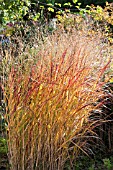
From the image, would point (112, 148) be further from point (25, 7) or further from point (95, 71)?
point (25, 7)

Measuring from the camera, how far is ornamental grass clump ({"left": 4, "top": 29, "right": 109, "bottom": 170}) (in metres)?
3.33

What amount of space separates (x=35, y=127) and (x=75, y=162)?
2.44 ft

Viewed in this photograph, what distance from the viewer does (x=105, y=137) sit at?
168 inches

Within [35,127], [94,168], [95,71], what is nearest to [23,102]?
[35,127]

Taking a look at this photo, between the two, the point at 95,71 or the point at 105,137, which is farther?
the point at 105,137

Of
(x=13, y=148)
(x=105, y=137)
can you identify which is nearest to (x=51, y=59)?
(x=13, y=148)

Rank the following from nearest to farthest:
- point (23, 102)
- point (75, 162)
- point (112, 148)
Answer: point (23, 102) < point (75, 162) < point (112, 148)

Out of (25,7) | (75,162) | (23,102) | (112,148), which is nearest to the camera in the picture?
(23,102)

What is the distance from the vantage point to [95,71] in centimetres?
390

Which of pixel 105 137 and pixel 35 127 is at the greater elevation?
pixel 35 127

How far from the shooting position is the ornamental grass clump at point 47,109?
3328mm

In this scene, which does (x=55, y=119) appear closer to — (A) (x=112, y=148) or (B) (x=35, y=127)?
(B) (x=35, y=127)

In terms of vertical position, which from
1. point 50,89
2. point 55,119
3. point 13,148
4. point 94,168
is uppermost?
point 50,89

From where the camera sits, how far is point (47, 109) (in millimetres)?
3346
